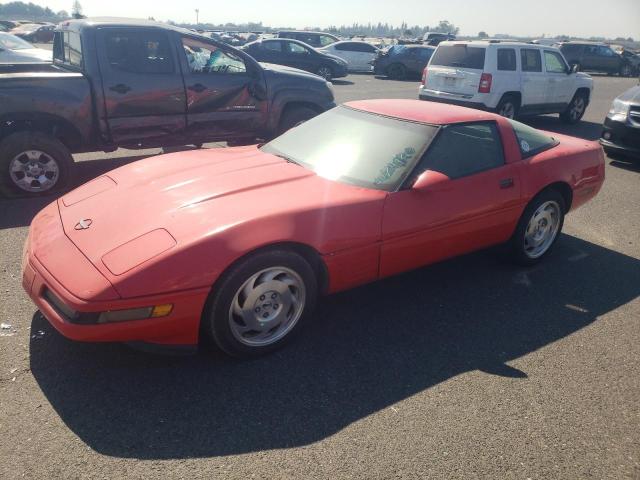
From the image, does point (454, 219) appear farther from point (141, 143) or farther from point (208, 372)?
point (141, 143)

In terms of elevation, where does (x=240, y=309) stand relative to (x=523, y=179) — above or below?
below

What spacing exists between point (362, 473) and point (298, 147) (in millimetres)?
2474

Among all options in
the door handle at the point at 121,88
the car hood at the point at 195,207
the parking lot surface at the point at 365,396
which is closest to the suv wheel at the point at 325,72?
the door handle at the point at 121,88

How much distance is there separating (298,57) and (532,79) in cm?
1013

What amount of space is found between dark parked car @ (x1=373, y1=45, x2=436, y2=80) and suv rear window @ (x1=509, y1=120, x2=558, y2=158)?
17.7 metres

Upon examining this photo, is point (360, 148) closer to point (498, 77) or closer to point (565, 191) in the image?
point (565, 191)

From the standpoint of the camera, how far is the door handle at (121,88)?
5.89m

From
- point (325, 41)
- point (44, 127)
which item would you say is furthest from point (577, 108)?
point (325, 41)

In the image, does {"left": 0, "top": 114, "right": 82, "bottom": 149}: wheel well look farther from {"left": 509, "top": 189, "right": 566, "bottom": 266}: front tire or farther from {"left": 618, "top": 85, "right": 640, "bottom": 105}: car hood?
{"left": 618, "top": 85, "right": 640, "bottom": 105}: car hood

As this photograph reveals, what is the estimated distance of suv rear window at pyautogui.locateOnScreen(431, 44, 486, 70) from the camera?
10.4m

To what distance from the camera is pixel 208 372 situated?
118 inches

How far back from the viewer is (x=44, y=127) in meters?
5.89

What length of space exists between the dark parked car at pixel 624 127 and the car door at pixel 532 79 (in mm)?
2591

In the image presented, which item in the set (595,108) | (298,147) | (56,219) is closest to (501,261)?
(298,147)
